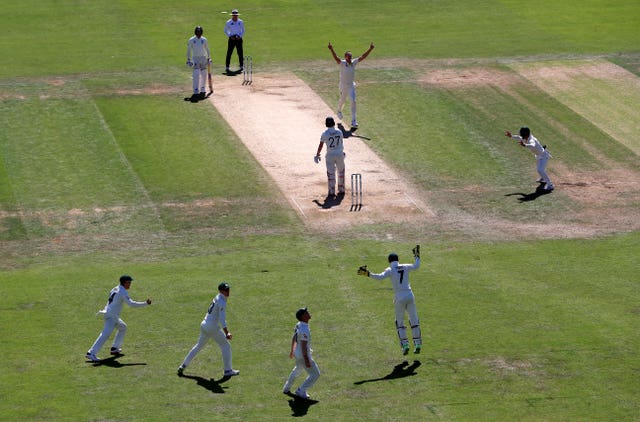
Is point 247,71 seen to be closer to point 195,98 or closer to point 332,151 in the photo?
point 195,98

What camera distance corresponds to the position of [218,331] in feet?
92.9

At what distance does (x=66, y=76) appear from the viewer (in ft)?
175

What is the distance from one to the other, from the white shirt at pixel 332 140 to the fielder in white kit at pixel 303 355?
14.1 m

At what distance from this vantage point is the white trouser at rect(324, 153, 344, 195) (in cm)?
4112

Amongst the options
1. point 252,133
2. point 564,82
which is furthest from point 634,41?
Answer: point 252,133

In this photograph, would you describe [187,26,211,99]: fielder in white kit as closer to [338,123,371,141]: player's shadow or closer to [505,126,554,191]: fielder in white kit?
[338,123,371,141]: player's shadow

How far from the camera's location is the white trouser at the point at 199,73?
164ft

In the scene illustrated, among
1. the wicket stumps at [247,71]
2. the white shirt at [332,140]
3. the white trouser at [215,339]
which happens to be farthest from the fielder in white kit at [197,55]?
the white trouser at [215,339]

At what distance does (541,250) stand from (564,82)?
58.8 feet

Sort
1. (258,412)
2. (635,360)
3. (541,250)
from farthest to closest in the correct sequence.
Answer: (541,250) < (635,360) < (258,412)

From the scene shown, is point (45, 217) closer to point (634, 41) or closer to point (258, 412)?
point (258, 412)

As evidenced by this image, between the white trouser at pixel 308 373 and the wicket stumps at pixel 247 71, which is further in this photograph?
the wicket stumps at pixel 247 71

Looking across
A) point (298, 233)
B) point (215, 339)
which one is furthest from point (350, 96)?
point (215, 339)

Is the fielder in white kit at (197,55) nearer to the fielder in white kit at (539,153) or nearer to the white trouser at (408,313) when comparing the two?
the fielder in white kit at (539,153)
